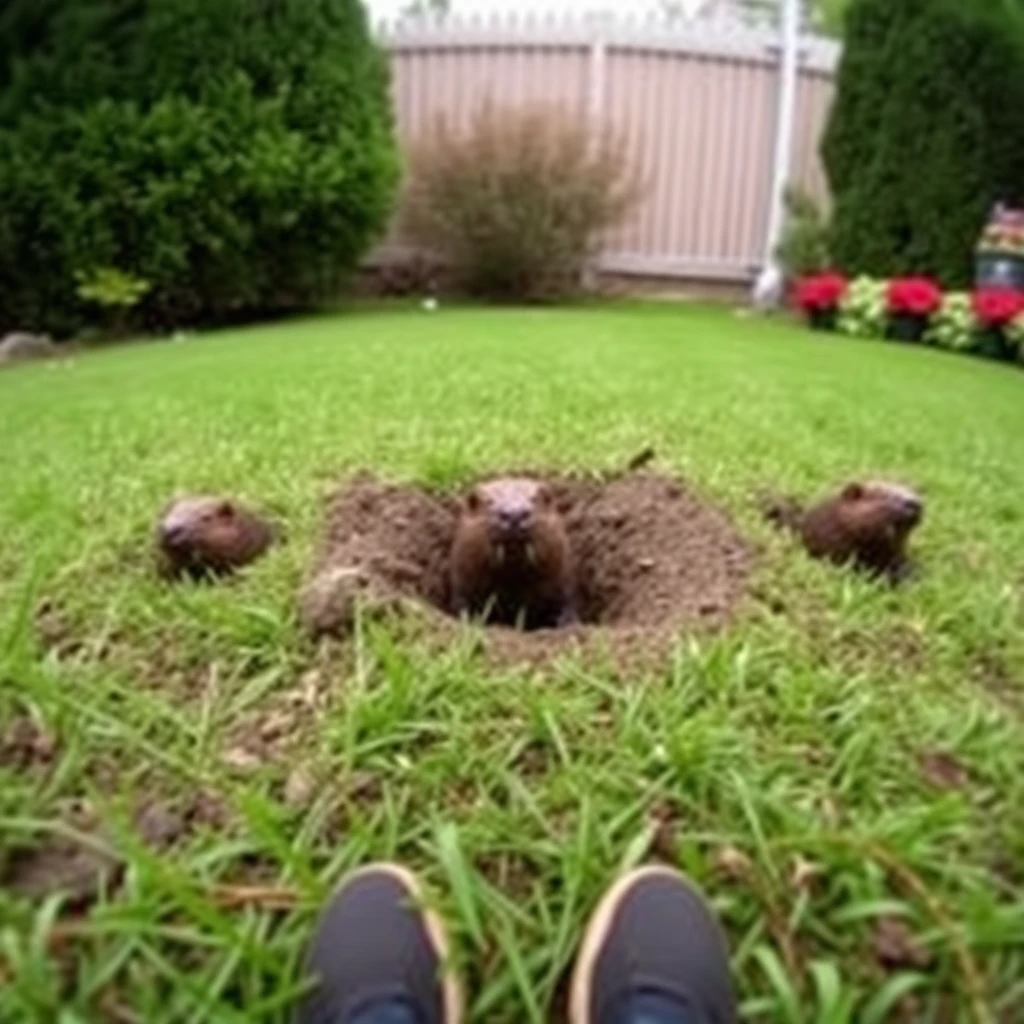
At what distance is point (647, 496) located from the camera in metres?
3.49

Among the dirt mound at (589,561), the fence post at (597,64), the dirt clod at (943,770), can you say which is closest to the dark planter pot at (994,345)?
the fence post at (597,64)

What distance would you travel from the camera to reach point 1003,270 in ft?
28.4

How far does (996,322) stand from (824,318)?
1.05 m

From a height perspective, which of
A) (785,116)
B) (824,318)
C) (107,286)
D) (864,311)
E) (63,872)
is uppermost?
(63,872)

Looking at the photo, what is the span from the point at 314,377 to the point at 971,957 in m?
3.95

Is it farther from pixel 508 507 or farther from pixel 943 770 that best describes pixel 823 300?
pixel 943 770

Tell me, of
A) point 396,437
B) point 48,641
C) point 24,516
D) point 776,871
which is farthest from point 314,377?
point 776,871

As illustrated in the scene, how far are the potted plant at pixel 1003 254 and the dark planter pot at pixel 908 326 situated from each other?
547 millimetres

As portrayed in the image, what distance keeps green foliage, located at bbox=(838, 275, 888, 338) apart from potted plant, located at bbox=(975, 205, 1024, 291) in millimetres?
523

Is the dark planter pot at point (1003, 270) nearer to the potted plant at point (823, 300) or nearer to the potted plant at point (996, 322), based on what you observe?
the potted plant at point (996, 322)

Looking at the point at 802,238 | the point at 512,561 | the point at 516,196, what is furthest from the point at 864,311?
the point at 512,561

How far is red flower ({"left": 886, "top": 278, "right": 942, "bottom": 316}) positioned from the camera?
8.35m

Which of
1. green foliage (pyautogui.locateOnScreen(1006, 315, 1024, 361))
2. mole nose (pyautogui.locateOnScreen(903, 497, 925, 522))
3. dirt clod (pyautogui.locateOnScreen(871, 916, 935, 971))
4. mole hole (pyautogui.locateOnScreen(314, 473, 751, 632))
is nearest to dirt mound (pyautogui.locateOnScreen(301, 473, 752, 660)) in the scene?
mole hole (pyautogui.locateOnScreen(314, 473, 751, 632))

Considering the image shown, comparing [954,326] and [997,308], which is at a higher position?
[997,308]
